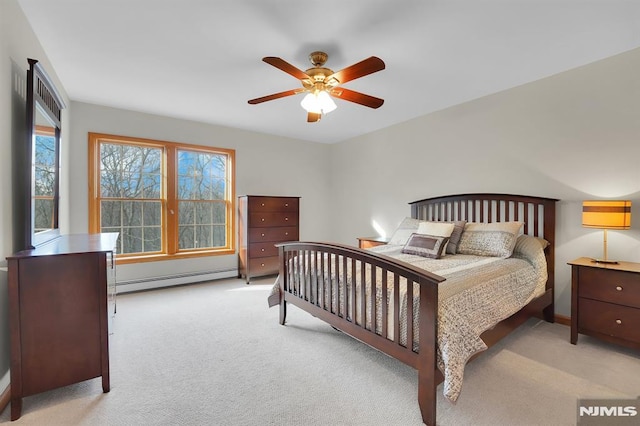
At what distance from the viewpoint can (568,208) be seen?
2832 mm

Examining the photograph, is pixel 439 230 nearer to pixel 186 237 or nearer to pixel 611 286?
pixel 611 286

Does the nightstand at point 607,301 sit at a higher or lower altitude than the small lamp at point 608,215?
lower

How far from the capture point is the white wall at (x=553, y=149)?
99.0 inches

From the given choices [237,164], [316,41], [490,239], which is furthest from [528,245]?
[237,164]

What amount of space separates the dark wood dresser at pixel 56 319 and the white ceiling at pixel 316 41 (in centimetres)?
162

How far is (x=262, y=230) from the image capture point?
14.8 feet

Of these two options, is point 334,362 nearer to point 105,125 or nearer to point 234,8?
point 234,8

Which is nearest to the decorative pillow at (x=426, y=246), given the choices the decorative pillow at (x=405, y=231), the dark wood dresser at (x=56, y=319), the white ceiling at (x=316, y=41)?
the decorative pillow at (x=405, y=231)

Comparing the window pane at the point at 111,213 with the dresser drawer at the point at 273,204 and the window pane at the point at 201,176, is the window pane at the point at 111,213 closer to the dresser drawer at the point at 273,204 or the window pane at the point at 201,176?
the window pane at the point at 201,176

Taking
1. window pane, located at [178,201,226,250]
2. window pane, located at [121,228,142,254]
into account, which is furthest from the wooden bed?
window pane, located at [121,228,142,254]

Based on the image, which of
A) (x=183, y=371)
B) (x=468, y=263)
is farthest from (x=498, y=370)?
(x=183, y=371)

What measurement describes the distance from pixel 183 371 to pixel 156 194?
2880 mm

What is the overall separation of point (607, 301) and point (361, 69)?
8.62 feet

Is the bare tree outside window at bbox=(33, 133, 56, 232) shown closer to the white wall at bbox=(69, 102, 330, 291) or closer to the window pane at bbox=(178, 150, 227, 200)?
the white wall at bbox=(69, 102, 330, 291)
